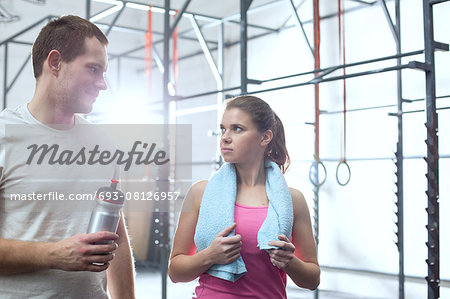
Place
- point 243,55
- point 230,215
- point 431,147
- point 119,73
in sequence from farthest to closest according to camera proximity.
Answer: point 119,73
point 243,55
point 431,147
point 230,215

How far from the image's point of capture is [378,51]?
5234 mm

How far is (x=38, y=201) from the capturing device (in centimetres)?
128

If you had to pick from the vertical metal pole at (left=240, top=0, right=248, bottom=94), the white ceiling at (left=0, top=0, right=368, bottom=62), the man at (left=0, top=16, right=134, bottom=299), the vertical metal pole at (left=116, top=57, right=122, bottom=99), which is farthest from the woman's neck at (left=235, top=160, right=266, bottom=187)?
the vertical metal pole at (left=116, top=57, right=122, bottom=99)

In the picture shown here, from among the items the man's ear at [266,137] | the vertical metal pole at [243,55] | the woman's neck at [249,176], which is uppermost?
the vertical metal pole at [243,55]

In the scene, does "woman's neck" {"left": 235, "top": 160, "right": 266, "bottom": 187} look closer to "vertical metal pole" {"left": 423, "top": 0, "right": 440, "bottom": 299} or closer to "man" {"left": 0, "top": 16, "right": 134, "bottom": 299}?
"man" {"left": 0, "top": 16, "right": 134, "bottom": 299}

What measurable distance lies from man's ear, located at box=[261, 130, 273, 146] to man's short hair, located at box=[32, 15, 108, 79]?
2.18 ft

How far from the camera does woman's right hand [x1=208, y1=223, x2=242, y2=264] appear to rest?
1504 mm

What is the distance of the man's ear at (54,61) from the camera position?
1337 mm

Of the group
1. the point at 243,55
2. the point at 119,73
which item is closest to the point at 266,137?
the point at 243,55

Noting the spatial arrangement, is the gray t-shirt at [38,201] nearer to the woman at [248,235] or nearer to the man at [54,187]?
the man at [54,187]

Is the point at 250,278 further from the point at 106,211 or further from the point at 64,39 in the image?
the point at 64,39

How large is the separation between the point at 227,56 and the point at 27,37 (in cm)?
344

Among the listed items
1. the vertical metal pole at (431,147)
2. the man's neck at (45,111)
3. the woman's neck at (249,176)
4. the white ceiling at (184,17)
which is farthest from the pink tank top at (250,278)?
the white ceiling at (184,17)

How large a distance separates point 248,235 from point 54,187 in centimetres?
60
